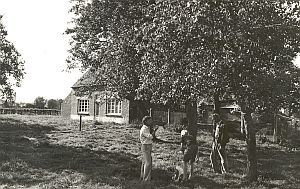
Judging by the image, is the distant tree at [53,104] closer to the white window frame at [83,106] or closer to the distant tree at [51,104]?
the distant tree at [51,104]

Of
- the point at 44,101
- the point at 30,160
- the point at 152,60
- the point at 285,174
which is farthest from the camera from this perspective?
the point at 44,101

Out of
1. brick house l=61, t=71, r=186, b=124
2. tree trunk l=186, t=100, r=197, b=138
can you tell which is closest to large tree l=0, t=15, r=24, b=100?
brick house l=61, t=71, r=186, b=124

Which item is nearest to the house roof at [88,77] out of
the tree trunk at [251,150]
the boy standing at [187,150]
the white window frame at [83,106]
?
the white window frame at [83,106]

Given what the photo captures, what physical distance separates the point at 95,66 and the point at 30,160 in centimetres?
947

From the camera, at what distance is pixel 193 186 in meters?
10.4

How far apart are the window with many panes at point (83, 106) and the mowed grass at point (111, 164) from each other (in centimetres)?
1888

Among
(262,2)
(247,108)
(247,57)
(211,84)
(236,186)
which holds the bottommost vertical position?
(236,186)

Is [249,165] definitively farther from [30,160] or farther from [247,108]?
[30,160]

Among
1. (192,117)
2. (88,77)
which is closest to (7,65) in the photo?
(88,77)

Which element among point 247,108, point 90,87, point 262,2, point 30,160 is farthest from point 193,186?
point 90,87

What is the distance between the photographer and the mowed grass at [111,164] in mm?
10602

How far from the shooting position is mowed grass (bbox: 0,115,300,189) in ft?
34.8

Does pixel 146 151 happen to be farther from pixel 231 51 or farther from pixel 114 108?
pixel 114 108

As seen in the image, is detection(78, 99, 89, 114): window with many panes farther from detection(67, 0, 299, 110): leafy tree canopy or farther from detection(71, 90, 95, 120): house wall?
detection(67, 0, 299, 110): leafy tree canopy
